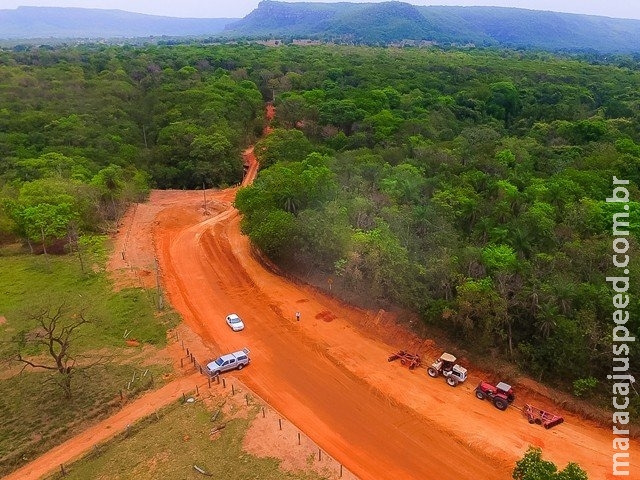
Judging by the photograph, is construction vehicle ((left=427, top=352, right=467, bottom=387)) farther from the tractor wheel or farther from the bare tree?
the bare tree

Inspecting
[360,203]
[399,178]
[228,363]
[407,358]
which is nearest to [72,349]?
[228,363]

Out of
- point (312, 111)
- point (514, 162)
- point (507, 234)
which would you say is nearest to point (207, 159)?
point (312, 111)

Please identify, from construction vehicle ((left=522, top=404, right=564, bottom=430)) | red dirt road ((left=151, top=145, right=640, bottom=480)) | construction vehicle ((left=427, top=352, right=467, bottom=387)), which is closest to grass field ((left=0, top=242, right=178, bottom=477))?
red dirt road ((left=151, top=145, right=640, bottom=480))

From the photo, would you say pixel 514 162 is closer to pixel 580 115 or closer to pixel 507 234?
pixel 507 234

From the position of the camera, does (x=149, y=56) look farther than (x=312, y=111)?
Yes

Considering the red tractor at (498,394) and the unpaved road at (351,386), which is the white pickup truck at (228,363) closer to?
the unpaved road at (351,386)
